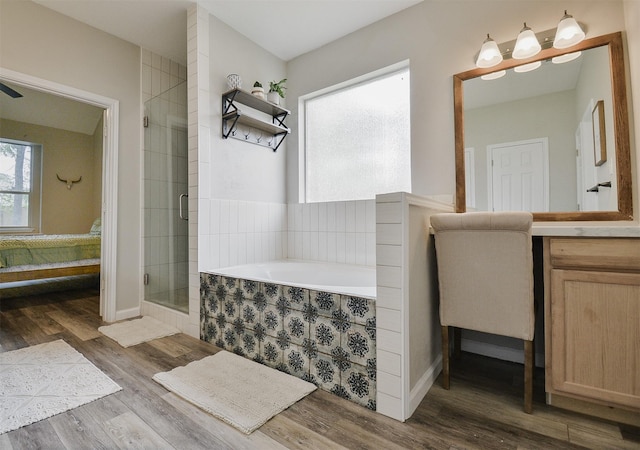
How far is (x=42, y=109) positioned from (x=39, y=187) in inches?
48.3

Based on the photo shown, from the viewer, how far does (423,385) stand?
1.52 metres

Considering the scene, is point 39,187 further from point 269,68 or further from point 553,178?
point 553,178

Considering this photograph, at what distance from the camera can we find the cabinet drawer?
1193 millimetres

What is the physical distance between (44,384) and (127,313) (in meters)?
1.17

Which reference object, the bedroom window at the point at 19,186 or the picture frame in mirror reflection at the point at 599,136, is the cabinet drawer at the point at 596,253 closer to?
the picture frame in mirror reflection at the point at 599,136

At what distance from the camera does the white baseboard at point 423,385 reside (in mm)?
1384

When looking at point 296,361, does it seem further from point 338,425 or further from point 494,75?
point 494,75

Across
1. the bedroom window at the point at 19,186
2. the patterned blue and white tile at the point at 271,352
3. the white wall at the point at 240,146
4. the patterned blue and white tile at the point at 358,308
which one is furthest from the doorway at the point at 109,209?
the bedroom window at the point at 19,186

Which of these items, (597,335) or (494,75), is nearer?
(597,335)

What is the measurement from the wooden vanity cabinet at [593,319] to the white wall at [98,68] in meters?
3.12

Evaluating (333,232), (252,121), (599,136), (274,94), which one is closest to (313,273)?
(333,232)

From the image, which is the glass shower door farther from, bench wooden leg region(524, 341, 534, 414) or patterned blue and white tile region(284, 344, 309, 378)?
bench wooden leg region(524, 341, 534, 414)

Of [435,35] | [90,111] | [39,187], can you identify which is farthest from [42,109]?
[435,35]

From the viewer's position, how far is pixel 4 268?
3131 mm
